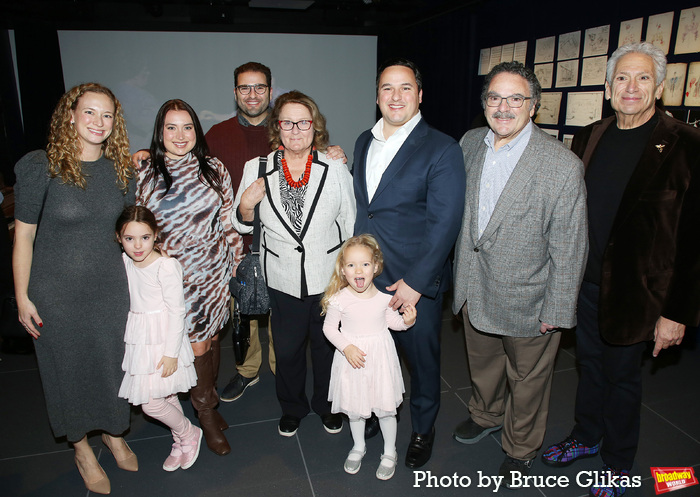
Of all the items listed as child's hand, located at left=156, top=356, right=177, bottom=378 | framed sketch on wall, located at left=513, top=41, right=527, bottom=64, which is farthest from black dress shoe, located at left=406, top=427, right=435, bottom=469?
framed sketch on wall, located at left=513, top=41, right=527, bottom=64

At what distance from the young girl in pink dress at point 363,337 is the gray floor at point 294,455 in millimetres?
422

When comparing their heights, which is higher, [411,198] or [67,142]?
[67,142]

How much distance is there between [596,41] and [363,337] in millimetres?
3541

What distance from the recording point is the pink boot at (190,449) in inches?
94.4

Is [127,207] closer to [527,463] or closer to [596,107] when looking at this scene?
[527,463]

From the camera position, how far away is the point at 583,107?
13.7 ft

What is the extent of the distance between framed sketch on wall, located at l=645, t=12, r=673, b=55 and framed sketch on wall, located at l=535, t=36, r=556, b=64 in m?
1.03

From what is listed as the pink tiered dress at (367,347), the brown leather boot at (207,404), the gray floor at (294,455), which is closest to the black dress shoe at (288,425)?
the gray floor at (294,455)

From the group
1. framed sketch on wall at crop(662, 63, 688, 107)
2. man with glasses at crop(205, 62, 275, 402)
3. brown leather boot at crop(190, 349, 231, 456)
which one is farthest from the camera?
framed sketch on wall at crop(662, 63, 688, 107)

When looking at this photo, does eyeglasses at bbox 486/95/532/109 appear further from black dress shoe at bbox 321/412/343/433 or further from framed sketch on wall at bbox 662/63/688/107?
framed sketch on wall at bbox 662/63/688/107

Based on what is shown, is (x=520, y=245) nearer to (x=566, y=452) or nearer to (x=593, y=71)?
(x=566, y=452)

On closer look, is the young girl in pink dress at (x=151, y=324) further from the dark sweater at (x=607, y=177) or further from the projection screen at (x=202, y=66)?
the projection screen at (x=202, y=66)

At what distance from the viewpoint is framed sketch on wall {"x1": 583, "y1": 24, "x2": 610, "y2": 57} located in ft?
12.9

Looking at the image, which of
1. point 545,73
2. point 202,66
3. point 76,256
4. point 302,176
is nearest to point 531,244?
point 302,176
